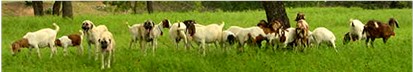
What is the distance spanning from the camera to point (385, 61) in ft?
51.8

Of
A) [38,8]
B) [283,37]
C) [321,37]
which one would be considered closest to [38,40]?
[283,37]

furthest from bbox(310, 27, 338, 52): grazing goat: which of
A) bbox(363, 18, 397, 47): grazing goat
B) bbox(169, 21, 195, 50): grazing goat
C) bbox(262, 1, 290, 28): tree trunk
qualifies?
bbox(169, 21, 195, 50): grazing goat

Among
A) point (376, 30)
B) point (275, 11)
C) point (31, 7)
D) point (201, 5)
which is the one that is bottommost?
point (31, 7)

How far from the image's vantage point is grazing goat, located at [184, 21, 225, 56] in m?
14.8

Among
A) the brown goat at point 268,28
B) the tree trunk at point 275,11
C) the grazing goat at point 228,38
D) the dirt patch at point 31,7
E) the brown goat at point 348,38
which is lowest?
the dirt patch at point 31,7

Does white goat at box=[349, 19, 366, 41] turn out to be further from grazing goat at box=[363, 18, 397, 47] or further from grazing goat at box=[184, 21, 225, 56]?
grazing goat at box=[184, 21, 225, 56]

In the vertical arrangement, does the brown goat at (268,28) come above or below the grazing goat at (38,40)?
above

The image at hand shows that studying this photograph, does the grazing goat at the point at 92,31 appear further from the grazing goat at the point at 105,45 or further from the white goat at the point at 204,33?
the white goat at the point at 204,33

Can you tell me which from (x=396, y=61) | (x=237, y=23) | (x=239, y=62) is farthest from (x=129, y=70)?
(x=237, y=23)

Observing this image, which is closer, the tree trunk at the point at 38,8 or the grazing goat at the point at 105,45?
the grazing goat at the point at 105,45

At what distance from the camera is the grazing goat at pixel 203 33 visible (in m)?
14.8

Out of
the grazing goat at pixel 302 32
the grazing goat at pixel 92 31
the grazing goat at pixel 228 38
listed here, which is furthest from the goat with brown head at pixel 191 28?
the grazing goat at pixel 302 32

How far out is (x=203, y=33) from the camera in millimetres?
14828

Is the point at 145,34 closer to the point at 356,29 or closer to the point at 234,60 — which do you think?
the point at 234,60
